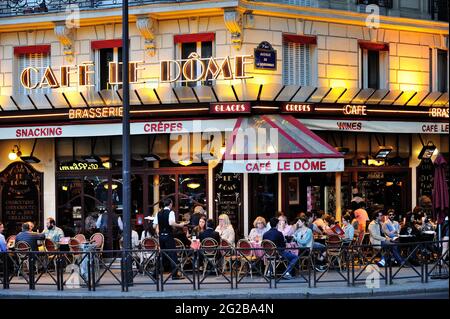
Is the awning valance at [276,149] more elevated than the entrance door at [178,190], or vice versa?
the awning valance at [276,149]

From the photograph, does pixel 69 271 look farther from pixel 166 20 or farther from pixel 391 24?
pixel 391 24

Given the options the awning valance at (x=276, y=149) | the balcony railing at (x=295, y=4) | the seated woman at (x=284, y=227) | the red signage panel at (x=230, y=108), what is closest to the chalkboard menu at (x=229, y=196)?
the awning valance at (x=276, y=149)

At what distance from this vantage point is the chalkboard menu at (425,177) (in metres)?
29.3

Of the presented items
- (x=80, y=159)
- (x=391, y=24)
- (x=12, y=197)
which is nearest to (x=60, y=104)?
(x=80, y=159)

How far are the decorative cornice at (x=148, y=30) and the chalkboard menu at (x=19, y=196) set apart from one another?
5.20 meters

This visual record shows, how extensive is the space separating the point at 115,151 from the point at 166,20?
160 inches

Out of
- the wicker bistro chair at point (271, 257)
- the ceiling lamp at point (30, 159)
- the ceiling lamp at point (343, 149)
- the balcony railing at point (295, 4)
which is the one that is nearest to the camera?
the wicker bistro chair at point (271, 257)

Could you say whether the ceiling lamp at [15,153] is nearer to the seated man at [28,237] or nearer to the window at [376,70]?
the seated man at [28,237]

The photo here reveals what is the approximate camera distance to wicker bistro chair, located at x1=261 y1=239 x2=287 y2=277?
2042cm

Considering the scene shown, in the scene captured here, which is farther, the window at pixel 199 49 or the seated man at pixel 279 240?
the window at pixel 199 49

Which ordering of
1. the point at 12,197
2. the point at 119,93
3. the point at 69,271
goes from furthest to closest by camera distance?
the point at 12,197 → the point at 119,93 → the point at 69,271

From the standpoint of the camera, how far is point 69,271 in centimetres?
2200

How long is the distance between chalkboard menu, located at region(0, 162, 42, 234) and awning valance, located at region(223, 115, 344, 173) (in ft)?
21.4

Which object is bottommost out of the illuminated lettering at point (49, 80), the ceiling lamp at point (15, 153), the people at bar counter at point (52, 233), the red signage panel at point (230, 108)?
the people at bar counter at point (52, 233)
